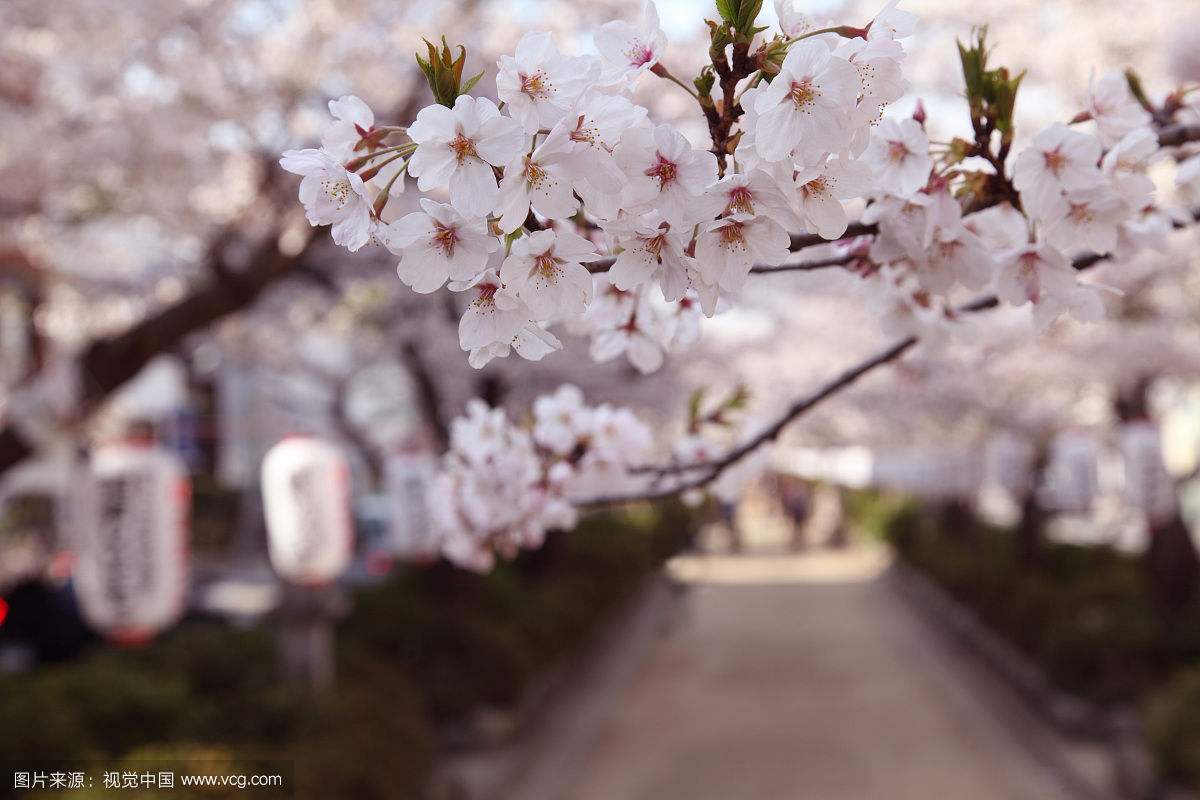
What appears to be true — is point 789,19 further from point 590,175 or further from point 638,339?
point 638,339

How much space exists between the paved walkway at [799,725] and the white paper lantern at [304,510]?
2252 millimetres

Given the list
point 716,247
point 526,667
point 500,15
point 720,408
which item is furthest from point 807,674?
point 716,247

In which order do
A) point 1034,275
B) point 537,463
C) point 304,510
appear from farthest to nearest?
point 304,510
point 537,463
point 1034,275

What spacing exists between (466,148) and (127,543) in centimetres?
515

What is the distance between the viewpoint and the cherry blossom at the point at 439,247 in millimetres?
1001

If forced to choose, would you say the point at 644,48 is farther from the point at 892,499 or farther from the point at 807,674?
the point at 892,499

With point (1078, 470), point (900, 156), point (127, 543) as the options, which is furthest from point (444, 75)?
point (1078, 470)

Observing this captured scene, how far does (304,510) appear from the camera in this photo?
6.28 meters

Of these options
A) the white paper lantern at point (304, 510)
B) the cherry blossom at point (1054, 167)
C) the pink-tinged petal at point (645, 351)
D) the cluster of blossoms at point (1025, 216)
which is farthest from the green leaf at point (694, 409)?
the white paper lantern at point (304, 510)

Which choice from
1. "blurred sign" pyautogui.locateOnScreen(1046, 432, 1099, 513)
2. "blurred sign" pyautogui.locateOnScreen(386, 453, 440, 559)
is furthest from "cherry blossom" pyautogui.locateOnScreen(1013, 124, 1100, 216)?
"blurred sign" pyautogui.locateOnScreen(1046, 432, 1099, 513)

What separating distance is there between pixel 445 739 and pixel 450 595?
6.92ft

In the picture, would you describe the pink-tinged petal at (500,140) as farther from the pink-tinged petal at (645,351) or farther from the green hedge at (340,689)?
the green hedge at (340,689)

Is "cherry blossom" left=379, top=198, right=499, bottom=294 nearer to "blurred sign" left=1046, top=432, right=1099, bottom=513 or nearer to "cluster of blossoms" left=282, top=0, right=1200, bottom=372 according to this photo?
"cluster of blossoms" left=282, top=0, right=1200, bottom=372

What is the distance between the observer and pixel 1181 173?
1.48 meters
